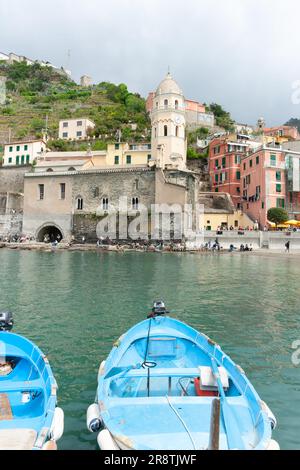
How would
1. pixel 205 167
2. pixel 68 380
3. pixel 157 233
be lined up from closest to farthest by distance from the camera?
pixel 68 380
pixel 157 233
pixel 205 167

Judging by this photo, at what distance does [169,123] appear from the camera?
5253cm

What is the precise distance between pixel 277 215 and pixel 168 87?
2429cm

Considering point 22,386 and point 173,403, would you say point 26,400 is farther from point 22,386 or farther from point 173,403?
point 173,403

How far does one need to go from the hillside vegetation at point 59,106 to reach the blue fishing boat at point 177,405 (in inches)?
2445

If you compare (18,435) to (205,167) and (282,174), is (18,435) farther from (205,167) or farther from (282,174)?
(205,167)

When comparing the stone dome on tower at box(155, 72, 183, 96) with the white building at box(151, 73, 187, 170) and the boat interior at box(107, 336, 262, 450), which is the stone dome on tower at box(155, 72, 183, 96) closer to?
the white building at box(151, 73, 187, 170)

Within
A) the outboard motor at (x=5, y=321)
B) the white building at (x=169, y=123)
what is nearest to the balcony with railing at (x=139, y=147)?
the white building at (x=169, y=123)

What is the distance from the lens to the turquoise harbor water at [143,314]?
7.28 metres

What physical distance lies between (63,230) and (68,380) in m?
43.2

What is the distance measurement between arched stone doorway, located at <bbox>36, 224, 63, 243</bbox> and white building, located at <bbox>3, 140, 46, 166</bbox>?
1441 centimetres

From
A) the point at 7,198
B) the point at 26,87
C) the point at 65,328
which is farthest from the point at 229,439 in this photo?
the point at 26,87

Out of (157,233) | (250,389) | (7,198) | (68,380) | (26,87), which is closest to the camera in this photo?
(250,389)

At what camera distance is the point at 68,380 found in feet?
25.6

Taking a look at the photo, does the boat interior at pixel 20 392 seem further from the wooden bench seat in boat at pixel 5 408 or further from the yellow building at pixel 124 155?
the yellow building at pixel 124 155
